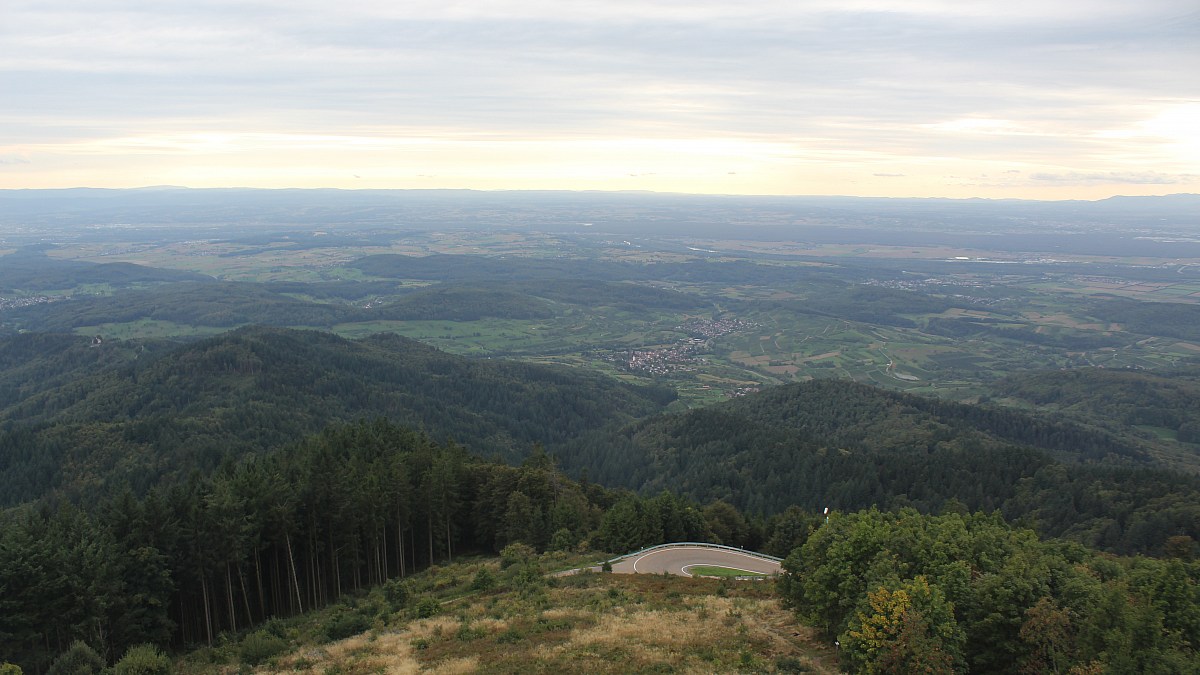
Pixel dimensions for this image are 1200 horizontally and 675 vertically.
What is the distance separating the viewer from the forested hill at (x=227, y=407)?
344ft

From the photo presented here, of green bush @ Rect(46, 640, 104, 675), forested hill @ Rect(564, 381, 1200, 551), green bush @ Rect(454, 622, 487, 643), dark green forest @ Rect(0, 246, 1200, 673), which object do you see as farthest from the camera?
forested hill @ Rect(564, 381, 1200, 551)

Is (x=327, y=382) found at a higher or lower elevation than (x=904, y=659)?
lower

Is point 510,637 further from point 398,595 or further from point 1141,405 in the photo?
point 1141,405

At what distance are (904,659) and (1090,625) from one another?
698 centimetres

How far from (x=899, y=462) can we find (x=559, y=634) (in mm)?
96248

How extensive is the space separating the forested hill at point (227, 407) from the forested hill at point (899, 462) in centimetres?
3100

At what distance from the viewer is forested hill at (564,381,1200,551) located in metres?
91.8

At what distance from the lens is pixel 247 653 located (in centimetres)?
3419

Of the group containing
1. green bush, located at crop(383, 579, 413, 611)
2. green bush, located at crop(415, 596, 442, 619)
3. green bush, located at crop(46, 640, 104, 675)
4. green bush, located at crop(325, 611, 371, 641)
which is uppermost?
green bush, located at crop(46, 640, 104, 675)

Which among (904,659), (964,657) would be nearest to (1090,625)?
(964,657)

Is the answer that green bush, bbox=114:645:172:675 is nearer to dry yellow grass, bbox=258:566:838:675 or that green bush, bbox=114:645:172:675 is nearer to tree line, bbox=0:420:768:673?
dry yellow grass, bbox=258:566:838:675

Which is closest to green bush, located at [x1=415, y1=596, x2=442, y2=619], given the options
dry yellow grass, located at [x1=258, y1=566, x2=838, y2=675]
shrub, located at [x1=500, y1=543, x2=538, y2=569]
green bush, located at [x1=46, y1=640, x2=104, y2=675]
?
dry yellow grass, located at [x1=258, y1=566, x2=838, y2=675]

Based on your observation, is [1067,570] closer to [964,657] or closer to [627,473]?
[964,657]

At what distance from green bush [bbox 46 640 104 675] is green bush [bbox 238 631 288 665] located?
5.94 meters
